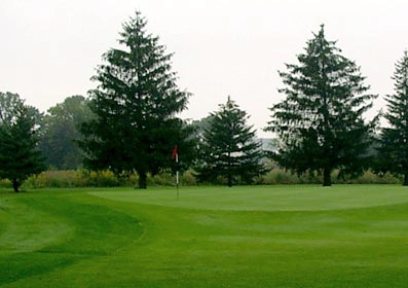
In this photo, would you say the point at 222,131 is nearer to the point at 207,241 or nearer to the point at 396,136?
the point at 396,136

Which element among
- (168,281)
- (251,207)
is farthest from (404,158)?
(168,281)

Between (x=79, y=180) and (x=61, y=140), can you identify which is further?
(x=61, y=140)

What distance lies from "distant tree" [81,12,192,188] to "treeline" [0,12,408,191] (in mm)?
82

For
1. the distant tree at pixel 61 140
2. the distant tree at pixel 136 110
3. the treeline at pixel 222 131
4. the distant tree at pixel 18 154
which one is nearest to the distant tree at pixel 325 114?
the treeline at pixel 222 131

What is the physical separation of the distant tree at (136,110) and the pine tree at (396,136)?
21285mm

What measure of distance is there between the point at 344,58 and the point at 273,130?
→ 9613mm

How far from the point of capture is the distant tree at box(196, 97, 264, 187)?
A: 61.9m

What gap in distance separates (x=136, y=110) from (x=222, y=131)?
46.0 feet

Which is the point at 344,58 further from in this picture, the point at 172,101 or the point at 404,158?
the point at 172,101

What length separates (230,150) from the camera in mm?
62500

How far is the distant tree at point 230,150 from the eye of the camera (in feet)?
203

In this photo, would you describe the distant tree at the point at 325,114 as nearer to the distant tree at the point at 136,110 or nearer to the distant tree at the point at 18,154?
the distant tree at the point at 136,110

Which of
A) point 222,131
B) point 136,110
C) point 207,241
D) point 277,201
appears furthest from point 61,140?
point 207,241

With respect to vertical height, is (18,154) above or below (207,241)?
above
